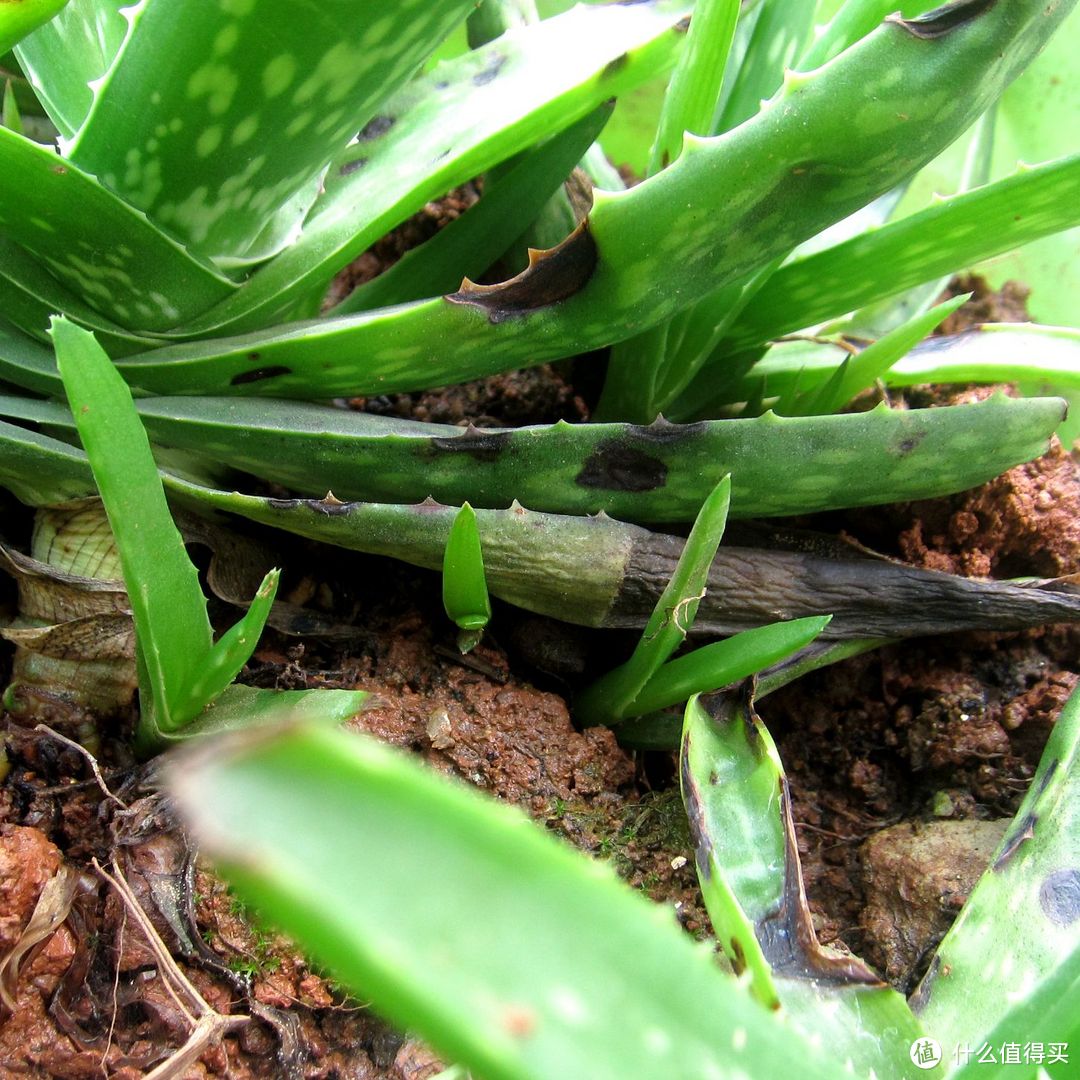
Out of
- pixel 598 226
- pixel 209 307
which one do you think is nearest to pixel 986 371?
pixel 598 226

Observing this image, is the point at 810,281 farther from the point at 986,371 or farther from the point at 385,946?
the point at 385,946

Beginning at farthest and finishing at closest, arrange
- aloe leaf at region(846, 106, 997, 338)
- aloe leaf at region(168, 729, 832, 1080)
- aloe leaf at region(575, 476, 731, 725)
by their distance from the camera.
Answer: aloe leaf at region(846, 106, 997, 338) < aloe leaf at region(575, 476, 731, 725) < aloe leaf at region(168, 729, 832, 1080)

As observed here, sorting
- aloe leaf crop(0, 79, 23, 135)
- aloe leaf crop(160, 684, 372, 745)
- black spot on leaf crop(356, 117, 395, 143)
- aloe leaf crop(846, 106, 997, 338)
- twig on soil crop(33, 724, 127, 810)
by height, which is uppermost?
aloe leaf crop(0, 79, 23, 135)

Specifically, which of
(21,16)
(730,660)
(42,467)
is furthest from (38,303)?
(730,660)

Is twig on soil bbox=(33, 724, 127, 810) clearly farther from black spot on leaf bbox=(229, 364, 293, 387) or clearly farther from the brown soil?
black spot on leaf bbox=(229, 364, 293, 387)


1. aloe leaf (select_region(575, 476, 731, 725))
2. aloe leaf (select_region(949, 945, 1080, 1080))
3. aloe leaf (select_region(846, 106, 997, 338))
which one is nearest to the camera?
aloe leaf (select_region(949, 945, 1080, 1080))

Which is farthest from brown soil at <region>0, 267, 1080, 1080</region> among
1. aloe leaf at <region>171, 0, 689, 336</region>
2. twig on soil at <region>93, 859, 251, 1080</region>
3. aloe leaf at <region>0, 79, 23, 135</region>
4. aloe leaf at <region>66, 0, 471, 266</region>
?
aloe leaf at <region>0, 79, 23, 135</region>

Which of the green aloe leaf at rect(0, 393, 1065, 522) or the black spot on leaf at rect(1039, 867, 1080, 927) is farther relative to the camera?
the green aloe leaf at rect(0, 393, 1065, 522)

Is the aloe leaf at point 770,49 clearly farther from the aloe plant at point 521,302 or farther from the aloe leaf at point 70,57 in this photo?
the aloe leaf at point 70,57
